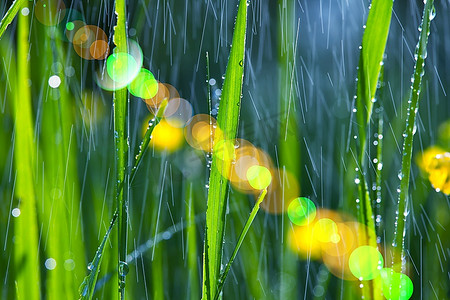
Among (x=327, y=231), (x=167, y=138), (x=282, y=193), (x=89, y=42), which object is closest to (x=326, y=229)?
(x=327, y=231)

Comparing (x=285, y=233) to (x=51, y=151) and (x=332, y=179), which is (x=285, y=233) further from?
(x=332, y=179)

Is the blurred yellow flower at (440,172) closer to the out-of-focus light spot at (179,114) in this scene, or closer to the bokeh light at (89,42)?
the out-of-focus light spot at (179,114)

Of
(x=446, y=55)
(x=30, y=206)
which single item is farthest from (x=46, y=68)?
(x=446, y=55)

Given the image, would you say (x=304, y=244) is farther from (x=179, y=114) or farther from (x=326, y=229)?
(x=179, y=114)

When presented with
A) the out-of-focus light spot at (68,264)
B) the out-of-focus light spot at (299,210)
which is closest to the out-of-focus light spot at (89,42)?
the out-of-focus light spot at (299,210)

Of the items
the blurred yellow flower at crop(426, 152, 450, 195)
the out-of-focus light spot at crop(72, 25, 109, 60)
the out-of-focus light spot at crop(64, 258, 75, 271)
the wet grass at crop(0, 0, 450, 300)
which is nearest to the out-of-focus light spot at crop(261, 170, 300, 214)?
the wet grass at crop(0, 0, 450, 300)
